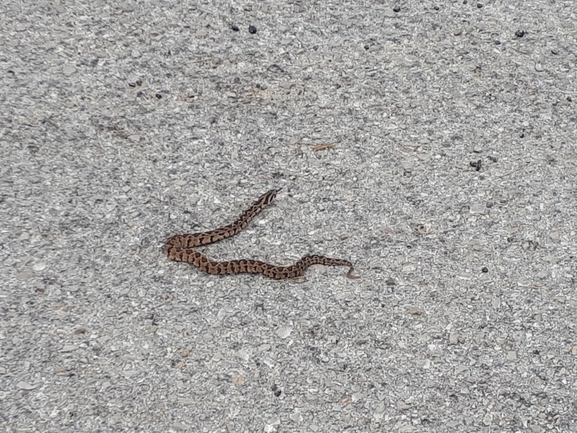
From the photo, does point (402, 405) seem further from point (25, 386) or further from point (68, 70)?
point (68, 70)

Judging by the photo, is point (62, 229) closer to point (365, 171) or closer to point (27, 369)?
point (27, 369)

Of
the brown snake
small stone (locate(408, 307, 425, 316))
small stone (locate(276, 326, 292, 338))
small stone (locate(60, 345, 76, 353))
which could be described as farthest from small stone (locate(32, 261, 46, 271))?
small stone (locate(408, 307, 425, 316))

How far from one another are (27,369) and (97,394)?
2.18 feet

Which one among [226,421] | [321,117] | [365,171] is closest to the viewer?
[226,421]

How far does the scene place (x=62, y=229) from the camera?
8.80m

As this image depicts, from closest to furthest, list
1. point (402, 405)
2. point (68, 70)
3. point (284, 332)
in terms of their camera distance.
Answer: point (402, 405) < point (284, 332) < point (68, 70)

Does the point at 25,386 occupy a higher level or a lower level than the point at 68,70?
lower

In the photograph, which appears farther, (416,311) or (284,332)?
(416,311)

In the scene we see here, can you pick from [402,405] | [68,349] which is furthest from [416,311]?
[68,349]

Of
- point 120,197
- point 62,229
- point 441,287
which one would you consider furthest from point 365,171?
point 62,229

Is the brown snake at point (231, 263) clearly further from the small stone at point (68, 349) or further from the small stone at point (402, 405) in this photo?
the small stone at point (402, 405)

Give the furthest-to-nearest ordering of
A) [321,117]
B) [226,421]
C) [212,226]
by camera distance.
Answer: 1. [321,117]
2. [212,226]
3. [226,421]

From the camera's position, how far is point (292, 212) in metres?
9.38

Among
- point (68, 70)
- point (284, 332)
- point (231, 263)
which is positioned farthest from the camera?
point (68, 70)
